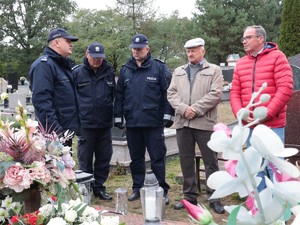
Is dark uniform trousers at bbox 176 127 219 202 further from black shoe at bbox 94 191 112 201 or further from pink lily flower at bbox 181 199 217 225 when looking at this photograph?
pink lily flower at bbox 181 199 217 225

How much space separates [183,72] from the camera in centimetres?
479

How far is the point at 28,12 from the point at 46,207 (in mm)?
45535

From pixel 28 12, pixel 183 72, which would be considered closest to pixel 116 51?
pixel 28 12

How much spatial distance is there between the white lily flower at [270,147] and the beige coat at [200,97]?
3.80m

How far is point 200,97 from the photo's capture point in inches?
185

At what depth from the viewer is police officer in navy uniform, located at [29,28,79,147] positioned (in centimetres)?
430

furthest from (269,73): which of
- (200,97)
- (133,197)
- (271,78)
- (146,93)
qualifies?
(133,197)

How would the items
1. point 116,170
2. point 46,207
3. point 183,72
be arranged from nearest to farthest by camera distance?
→ point 46,207
point 183,72
point 116,170

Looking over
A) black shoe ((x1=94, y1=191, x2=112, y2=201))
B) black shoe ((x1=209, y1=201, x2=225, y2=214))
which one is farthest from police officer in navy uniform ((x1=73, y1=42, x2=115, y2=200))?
black shoe ((x1=209, y1=201, x2=225, y2=214))

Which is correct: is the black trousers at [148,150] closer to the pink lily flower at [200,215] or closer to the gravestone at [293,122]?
the gravestone at [293,122]

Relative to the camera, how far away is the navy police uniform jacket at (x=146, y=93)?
502 centimetres

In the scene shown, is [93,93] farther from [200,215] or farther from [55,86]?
[200,215]

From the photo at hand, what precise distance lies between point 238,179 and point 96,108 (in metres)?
4.37

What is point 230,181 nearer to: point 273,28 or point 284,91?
point 284,91
